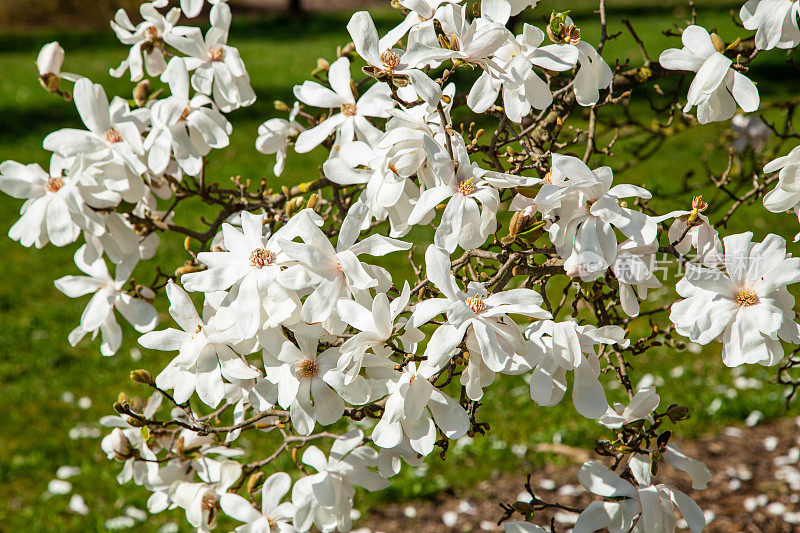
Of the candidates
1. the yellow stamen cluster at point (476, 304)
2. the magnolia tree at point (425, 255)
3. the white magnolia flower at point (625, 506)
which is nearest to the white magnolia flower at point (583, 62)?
the magnolia tree at point (425, 255)

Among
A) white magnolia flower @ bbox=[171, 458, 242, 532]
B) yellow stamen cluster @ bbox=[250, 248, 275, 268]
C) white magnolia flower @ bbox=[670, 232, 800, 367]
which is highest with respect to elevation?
yellow stamen cluster @ bbox=[250, 248, 275, 268]

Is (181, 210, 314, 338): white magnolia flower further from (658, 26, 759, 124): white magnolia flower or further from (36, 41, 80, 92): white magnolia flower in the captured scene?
(36, 41, 80, 92): white magnolia flower

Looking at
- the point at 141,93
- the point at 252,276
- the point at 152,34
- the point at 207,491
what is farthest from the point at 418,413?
the point at 152,34

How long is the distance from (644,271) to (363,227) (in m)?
0.47

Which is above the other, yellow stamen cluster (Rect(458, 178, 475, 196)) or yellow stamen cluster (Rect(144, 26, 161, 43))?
yellow stamen cluster (Rect(458, 178, 475, 196))

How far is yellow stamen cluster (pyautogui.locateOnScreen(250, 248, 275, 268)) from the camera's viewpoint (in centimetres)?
122

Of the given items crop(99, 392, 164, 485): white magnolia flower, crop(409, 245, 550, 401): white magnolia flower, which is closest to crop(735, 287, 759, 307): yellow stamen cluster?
crop(409, 245, 550, 401): white magnolia flower

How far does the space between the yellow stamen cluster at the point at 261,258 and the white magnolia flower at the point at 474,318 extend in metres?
0.26

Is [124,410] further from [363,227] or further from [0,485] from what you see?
[0,485]

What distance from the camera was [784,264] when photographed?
3.80ft

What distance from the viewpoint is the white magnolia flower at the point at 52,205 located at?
154 centimetres

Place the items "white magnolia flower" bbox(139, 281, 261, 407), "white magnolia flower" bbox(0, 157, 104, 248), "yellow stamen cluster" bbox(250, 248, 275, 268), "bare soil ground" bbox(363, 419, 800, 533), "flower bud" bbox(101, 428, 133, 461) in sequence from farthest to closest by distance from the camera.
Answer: "bare soil ground" bbox(363, 419, 800, 533)
"flower bud" bbox(101, 428, 133, 461)
"white magnolia flower" bbox(0, 157, 104, 248)
"white magnolia flower" bbox(139, 281, 261, 407)
"yellow stamen cluster" bbox(250, 248, 275, 268)

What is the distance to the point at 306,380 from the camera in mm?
1318

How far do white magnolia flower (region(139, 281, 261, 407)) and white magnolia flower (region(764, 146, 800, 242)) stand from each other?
100cm
